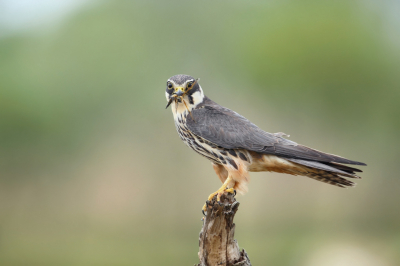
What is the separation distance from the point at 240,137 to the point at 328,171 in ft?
1.73

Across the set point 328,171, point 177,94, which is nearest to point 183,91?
point 177,94

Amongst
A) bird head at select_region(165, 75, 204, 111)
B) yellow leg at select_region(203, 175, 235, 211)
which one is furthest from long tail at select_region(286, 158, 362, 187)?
bird head at select_region(165, 75, 204, 111)

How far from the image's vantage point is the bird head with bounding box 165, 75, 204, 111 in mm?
1887

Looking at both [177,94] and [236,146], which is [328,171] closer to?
[236,146]

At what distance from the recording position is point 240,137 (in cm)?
195

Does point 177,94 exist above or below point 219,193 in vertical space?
above

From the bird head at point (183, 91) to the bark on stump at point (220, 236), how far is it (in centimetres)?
60

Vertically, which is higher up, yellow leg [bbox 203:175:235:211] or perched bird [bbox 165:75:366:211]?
perched bird [bbox 165:75:366:211]

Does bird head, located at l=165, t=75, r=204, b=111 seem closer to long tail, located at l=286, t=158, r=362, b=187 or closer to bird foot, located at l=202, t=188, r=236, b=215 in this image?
bird foot, located at l=202, t=188, r=236, b=215

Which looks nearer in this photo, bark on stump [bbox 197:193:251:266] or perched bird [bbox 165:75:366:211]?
bark on stump [bbox 197:193:251:266]

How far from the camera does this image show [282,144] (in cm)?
196

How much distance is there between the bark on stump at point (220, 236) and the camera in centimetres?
176

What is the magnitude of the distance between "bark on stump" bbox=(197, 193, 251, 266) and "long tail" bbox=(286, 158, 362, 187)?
0.47 m

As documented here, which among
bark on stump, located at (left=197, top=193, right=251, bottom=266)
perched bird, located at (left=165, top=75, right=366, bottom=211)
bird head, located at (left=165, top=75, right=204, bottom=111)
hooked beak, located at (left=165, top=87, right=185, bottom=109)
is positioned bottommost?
bark on stump, located at (left=197, top=193, right=251, bottom=266)
